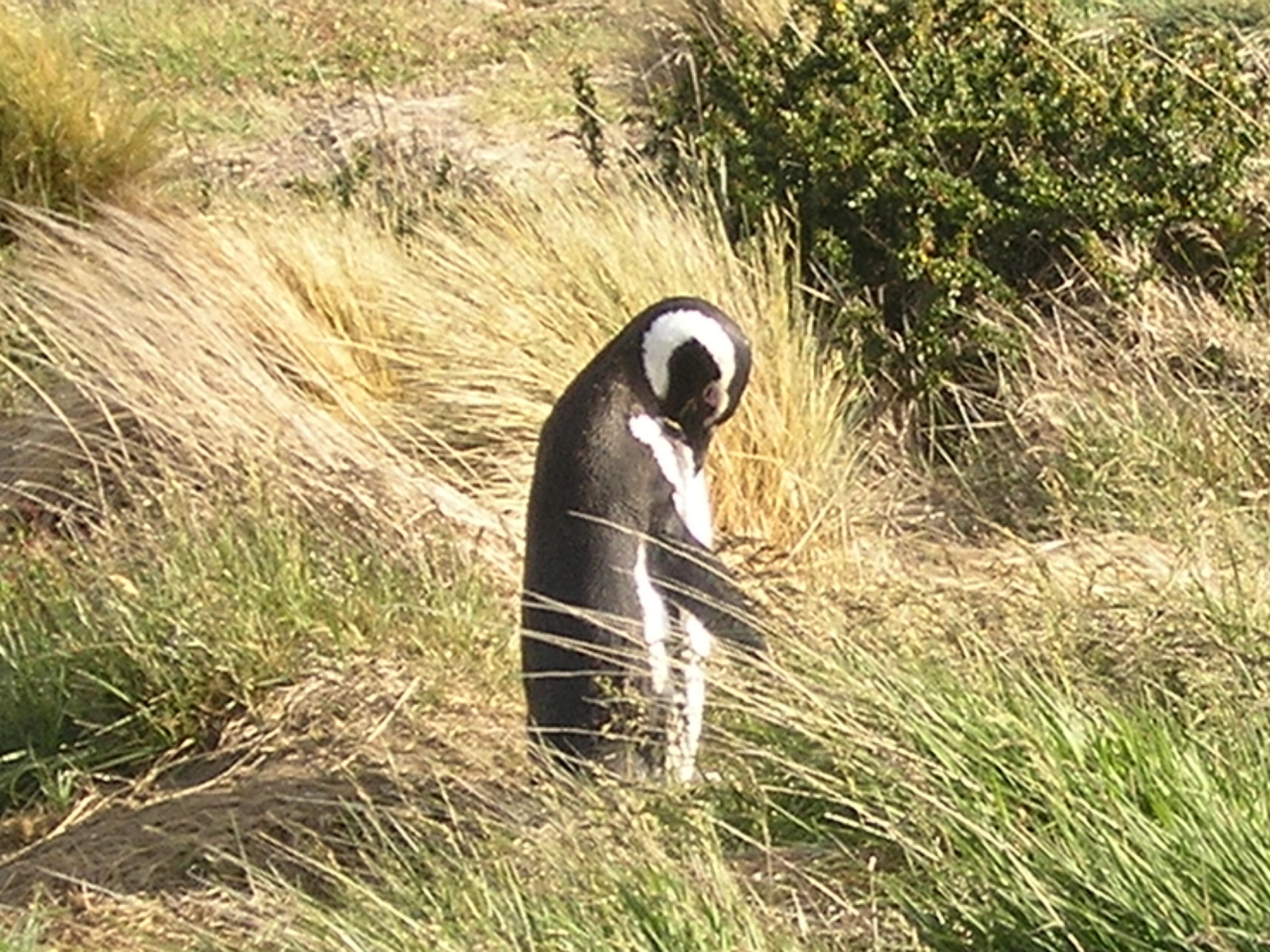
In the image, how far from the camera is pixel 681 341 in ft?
12.6

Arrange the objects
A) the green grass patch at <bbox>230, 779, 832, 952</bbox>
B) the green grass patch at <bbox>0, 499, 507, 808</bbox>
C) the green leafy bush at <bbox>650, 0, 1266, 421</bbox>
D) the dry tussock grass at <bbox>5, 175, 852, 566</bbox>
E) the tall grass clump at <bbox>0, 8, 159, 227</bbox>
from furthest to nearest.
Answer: the tall grass clump at <bbox>0, 8, 159, 227</bbox>
the green leafy bush at <bbox>650, 0, 1266, 421</bbox>
the dry tussock grass at <bbox>5, 175, 852, 566</bbox>
the green grass patch at <bbox>0, 499, 507, 808</bbox>
the green grass patch at <bbox>230, 779, 832, 952</bbox>

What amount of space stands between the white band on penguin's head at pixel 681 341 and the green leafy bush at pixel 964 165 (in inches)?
112

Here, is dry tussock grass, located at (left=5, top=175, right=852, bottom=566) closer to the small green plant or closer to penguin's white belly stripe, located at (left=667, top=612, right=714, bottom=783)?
the small green plant

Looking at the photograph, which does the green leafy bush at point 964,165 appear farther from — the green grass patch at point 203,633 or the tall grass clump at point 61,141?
the green grass patch at point 203,633

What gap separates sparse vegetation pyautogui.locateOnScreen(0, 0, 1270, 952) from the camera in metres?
3.01

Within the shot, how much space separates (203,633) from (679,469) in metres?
1.26

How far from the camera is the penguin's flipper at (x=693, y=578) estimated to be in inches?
148

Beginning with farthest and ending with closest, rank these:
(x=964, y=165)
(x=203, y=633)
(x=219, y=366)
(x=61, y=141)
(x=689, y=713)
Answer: (x=61, y=141) < (x=964, y=165) < (x=219, y=366) < (x=203, y=633) < (x=689, y=713)

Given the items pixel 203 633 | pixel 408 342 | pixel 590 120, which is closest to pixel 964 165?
pixel 590 120

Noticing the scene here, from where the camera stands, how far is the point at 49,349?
5.84 metres

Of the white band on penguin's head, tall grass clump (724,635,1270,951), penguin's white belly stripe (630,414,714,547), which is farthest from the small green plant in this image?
tall grass clump (724,635,1270,951)

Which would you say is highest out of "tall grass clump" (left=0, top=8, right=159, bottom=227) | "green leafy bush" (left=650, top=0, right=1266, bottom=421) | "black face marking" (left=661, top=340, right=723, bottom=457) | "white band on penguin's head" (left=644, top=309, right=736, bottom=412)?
"tall grass clump" (left=0, top=8, right=159, bottom=227)

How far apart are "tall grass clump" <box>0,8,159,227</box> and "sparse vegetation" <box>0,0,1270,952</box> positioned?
134mm

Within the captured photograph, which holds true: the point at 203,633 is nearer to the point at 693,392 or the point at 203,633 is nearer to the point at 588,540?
the point at 588,540
